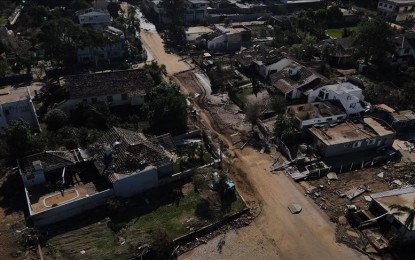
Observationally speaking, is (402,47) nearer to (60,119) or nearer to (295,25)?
(295,25)

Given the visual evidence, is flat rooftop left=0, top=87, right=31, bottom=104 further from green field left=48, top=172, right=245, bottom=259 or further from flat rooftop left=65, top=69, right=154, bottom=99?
green field left=48, top=172, right=245, bottom=259

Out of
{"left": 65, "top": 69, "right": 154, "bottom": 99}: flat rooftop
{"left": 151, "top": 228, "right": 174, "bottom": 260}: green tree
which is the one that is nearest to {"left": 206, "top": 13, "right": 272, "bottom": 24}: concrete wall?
{"left": 65, "top": 69, "right": 154, "bottom": 99}: flat rooftop

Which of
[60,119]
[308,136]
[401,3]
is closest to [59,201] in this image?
[60,119]

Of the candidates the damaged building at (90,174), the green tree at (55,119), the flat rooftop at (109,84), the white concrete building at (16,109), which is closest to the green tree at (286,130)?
the damaged building at (90,174)

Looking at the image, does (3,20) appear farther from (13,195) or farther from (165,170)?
(165,170)

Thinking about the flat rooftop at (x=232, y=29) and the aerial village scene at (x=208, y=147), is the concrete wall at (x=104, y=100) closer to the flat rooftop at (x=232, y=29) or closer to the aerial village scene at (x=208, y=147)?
the aerial village scene at (x=208, y=147)

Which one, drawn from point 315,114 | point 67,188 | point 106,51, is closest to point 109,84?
point 106,51
